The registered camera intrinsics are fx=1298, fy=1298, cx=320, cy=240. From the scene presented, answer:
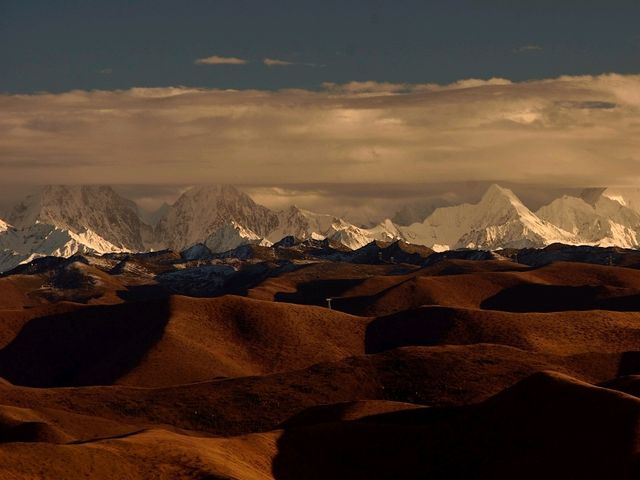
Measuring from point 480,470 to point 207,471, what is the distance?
100 ft

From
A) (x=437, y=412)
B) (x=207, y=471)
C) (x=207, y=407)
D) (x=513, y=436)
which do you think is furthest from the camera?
(x=207, y=407)

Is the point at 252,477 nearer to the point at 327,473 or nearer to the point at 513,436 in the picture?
the point at 327,473

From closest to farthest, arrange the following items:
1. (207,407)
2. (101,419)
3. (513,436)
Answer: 1. (513,436)
2. (101,419)
3. (207,407)

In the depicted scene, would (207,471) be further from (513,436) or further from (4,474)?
(513,436)

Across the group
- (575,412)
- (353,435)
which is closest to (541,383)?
(575,412)

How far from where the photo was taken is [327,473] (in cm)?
13212

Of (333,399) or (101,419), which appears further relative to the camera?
(333,399)

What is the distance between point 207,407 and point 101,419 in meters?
22.1

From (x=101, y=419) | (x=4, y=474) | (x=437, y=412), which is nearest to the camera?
(x=4, y=474)

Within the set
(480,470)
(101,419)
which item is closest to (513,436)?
(480,470)

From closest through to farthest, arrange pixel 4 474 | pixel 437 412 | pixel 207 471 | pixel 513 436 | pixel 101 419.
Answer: pixel 4 474 < pixel 207 471 < pixel 513 436 < pixel 437 412 < pixel 101 419

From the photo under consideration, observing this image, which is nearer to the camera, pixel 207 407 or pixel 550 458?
pixel 550 458

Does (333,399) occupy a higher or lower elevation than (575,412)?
lower

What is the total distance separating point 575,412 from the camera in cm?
13188
